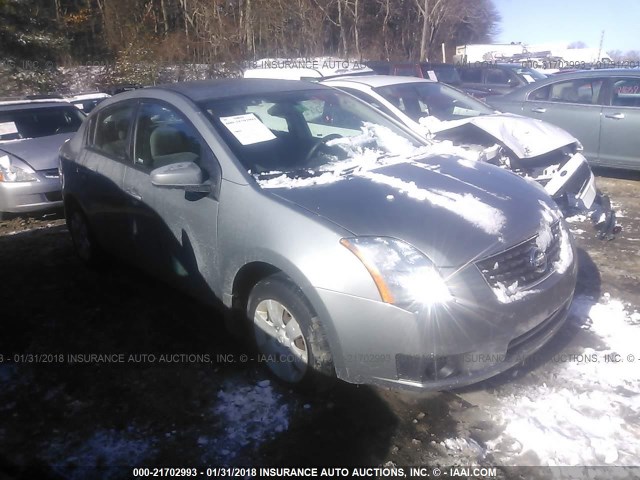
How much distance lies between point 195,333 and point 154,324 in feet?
1.24

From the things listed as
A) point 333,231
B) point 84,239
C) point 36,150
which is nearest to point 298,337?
point 333,231

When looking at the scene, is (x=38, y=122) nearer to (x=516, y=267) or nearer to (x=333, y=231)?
(x=333, y=231)

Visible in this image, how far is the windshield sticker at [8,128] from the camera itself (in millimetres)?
6832

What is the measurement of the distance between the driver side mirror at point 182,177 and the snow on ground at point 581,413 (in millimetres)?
2049

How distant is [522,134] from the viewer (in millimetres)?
5465

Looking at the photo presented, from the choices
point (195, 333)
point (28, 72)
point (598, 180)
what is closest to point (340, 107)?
point (195, 333)

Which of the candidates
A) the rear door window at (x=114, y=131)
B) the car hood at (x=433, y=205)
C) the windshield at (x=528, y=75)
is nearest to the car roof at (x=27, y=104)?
the rear door window at (x=114, y=131)

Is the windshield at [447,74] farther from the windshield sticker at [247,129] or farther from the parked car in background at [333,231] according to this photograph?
the windshield sticker at [247,129]

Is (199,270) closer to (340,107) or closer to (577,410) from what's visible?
(340,107)

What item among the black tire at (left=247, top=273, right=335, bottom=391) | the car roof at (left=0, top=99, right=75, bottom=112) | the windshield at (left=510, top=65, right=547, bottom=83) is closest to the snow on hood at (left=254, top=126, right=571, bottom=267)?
the black tire at (left=247, top=273, right=335, bottom=391)

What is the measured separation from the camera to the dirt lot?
256 cm

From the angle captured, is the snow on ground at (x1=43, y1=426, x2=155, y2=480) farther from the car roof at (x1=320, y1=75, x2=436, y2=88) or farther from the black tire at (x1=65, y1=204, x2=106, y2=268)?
the car roof at (x1=320, y1=75, x2=436, y2=88)

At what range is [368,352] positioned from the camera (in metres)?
2.51

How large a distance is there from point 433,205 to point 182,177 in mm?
1418
